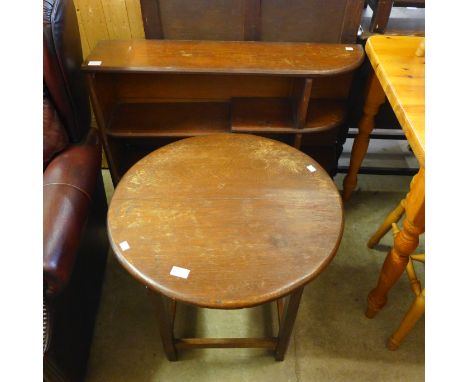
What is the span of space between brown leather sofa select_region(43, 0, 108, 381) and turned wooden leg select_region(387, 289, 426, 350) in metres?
1.12

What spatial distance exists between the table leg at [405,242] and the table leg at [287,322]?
421 millimetres

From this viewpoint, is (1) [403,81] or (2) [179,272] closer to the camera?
(2) [179,272]

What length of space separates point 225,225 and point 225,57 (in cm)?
76

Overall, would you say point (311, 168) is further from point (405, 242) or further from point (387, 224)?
point (387, 224)

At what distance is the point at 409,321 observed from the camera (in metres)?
1.26

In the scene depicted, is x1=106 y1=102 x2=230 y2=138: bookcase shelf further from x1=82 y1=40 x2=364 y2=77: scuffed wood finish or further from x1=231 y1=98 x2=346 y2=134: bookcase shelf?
x1=82 y1=40 x2=364 y2=77: scuffed wood finish

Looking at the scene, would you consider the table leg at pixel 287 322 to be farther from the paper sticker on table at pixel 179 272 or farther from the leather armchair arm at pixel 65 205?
the leather armchair arm at pixel 65 205

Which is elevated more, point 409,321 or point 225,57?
point 225,57

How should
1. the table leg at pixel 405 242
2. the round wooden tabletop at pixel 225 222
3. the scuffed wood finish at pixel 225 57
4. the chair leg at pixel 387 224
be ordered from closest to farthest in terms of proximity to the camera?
the round wooden tabletop at pixel 225 222 < the table leg at pixel 405 242 < the scuffed wood finish at pixel 225 57 < the chair leg at pixel 387 224

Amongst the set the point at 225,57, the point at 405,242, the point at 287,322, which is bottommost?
the point at 287,322

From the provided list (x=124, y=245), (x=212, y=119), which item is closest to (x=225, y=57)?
(x=212, y=119)

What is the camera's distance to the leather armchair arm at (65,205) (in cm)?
87

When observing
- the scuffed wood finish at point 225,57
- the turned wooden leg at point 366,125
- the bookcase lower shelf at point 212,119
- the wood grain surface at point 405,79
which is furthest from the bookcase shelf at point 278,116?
the wood grain surface at point 405,79
